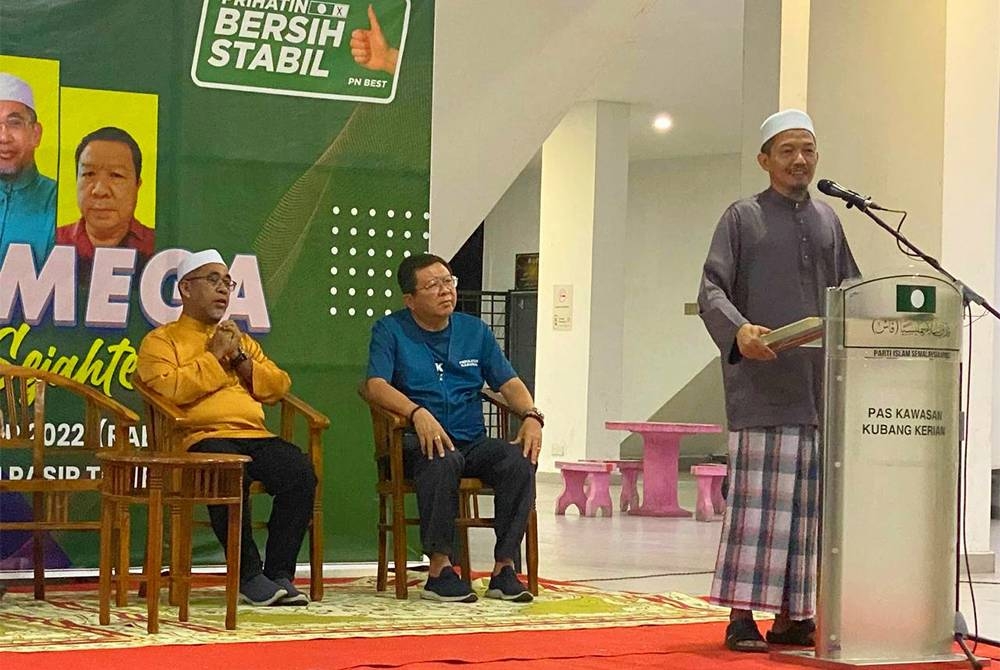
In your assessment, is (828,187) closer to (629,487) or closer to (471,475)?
(471,475)

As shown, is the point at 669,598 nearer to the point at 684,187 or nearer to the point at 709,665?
the point at 709,665

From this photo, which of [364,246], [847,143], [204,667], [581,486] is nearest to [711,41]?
[581,486]

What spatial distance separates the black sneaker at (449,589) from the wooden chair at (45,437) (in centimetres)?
108

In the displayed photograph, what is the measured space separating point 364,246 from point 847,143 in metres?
2.10

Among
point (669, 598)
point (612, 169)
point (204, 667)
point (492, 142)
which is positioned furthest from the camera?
point (612, 169)

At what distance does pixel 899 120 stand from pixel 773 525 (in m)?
2.99

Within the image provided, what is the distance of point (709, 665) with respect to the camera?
396cm

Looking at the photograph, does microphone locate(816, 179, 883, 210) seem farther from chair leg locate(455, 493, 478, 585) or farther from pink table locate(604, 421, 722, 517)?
pink table locate(604, 421, 722, 517)

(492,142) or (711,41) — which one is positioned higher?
(711,41)

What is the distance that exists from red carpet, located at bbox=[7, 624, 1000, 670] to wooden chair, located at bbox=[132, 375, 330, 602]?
3.02 feet

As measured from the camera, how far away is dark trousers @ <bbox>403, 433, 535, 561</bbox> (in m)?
5.19

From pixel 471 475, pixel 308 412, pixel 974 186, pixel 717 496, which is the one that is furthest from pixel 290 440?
pixel 717 496

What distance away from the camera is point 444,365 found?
217 inches

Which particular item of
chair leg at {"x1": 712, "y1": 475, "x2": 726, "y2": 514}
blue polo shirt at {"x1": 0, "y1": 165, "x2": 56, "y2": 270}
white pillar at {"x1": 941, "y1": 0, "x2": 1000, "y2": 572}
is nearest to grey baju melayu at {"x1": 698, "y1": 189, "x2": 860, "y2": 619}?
blue polo shirt at {"x1": 0, "y1": 165, "x2": 56, "y2": 270}
